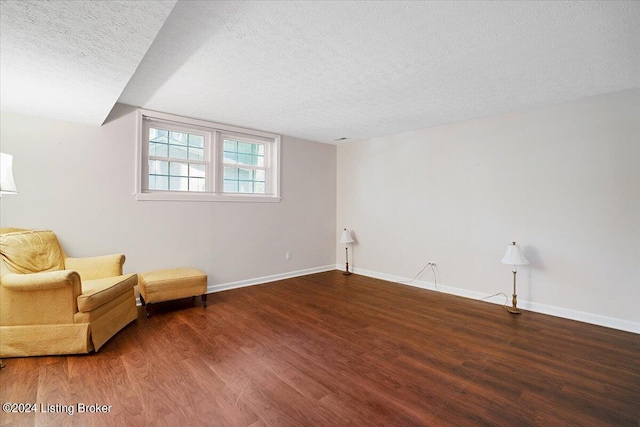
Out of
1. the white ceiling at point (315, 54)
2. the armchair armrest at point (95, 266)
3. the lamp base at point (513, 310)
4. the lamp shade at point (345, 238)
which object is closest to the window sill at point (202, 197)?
the armchair armrest at point (95, 266)

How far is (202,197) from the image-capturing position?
3.97 m

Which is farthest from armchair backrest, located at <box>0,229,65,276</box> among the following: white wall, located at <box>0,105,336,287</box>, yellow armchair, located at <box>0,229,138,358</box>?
white wall, located at <box>0,105,336,287</box>

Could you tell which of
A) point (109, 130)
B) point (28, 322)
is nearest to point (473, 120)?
point (109, 130)

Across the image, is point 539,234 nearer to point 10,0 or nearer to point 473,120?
point 473,120

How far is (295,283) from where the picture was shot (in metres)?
4.54

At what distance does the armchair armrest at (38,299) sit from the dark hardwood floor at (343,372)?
309 mm

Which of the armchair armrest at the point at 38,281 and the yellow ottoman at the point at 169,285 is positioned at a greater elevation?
the armchair armrest at the point at 38,281

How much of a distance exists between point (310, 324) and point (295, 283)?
164 cm

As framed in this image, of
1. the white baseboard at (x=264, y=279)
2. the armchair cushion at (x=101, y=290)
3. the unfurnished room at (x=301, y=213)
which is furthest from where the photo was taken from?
the white baseboard at (x=264, y=279)

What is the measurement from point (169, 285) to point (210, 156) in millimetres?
1864

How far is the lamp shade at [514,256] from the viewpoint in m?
3.21

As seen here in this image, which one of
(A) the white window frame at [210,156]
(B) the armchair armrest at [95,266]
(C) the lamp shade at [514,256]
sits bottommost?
(B) the armchair armrest at [95,266]

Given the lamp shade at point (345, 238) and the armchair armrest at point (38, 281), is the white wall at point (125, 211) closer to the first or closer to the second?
the lamp shade at point (345, 238)

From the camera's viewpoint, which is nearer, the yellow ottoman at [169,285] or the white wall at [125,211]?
the white wall at [125,211]
